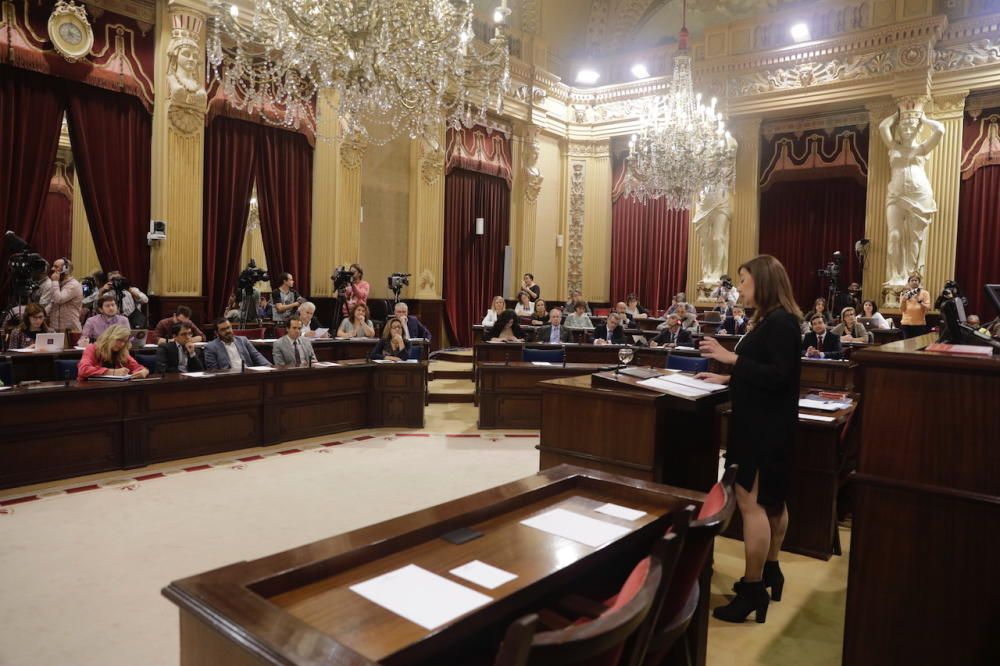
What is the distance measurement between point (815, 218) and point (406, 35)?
9374mm

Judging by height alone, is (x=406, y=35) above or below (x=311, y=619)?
above

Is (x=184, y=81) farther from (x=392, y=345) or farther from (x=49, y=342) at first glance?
(x=392, y=345)

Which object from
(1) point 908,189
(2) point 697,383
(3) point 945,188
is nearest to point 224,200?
(2) point 697,383

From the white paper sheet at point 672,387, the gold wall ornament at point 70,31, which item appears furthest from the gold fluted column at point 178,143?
the white paper sheet at point 672,387

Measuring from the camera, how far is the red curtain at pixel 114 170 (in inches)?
298

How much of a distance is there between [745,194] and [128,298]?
31.5 feet

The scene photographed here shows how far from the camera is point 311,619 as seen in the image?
50.4 inches

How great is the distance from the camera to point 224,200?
883 centimetres

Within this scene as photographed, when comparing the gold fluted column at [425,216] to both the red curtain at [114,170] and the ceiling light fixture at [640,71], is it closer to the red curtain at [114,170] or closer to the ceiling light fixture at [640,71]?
the red curtain at [114,170]

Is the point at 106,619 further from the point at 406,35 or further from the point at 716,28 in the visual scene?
the point at 716,28

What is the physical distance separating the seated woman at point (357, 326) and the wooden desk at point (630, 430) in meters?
5.28

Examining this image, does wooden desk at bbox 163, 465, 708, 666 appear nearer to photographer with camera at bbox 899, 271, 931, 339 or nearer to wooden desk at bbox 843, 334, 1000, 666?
wooden desk at bbox 843, 334, 1000, 666

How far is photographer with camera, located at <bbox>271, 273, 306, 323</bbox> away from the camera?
8.70 m

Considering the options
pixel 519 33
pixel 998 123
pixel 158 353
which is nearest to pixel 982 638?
pixel 158 353
